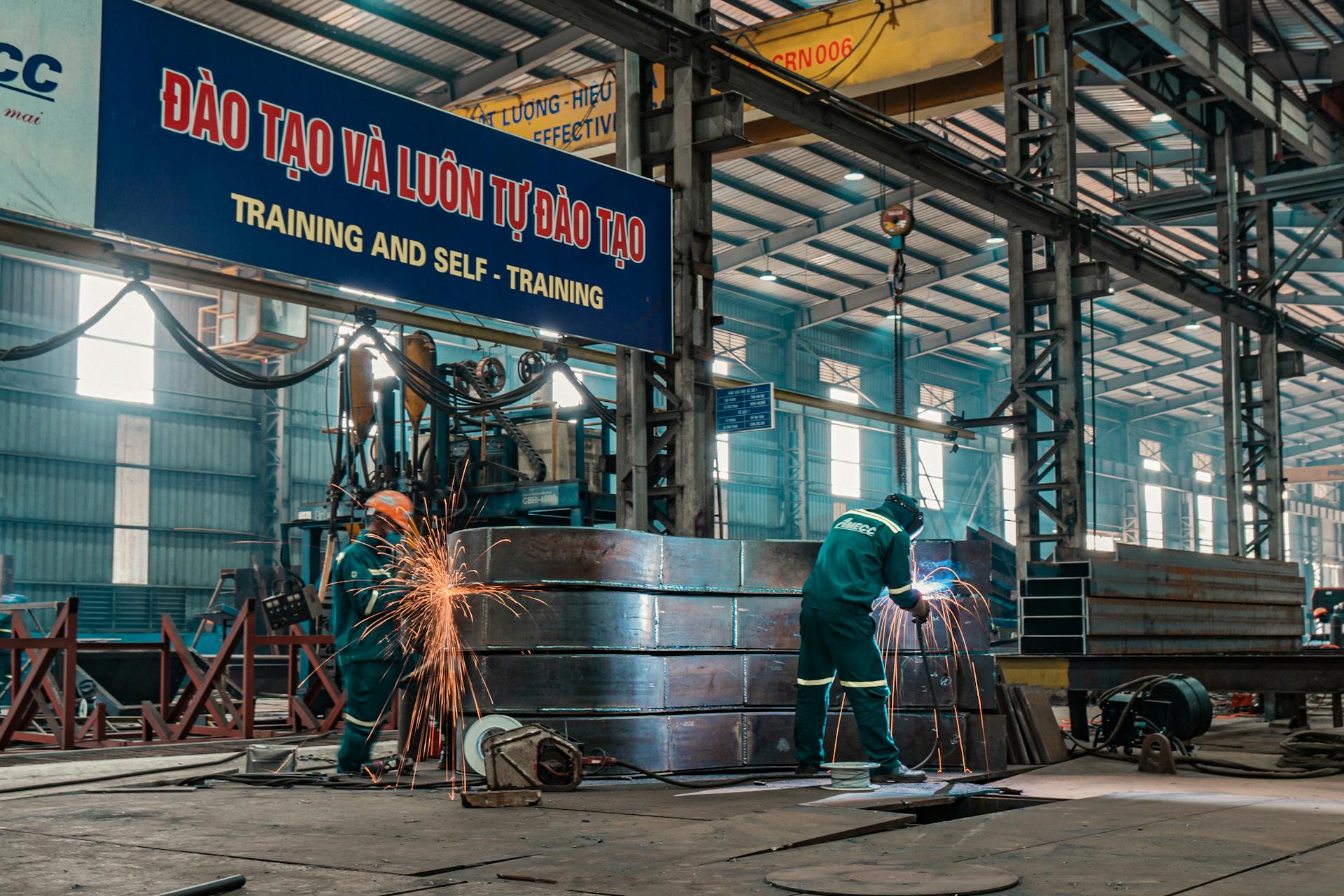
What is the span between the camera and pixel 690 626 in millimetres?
7434

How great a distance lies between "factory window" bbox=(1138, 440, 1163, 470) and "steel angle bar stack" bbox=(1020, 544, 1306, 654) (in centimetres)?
3309

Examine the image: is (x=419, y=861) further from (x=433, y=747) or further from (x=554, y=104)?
(x=554, y=104)

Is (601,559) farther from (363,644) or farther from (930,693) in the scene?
(930,693)

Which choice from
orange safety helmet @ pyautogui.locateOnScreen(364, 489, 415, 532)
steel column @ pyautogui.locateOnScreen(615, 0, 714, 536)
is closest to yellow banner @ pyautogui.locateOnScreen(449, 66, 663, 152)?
steel column @ pyautogui.locateOnScreen(615, 0, 714, 536)

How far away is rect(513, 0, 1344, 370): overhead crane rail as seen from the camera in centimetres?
886

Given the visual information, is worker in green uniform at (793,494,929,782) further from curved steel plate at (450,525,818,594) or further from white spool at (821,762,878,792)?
curved steel plate at (450,525,818,594)

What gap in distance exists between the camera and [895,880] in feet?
13.0

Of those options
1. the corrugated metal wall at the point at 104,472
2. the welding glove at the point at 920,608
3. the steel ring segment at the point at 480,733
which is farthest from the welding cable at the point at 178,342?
the corrugated metal wall at the point at 104,472

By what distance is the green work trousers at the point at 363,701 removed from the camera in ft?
24.0

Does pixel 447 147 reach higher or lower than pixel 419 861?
higher

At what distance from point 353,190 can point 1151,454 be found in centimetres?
4453

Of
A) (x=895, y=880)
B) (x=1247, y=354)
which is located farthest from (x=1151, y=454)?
(x=895, y=880)

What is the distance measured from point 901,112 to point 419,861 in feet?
41.4

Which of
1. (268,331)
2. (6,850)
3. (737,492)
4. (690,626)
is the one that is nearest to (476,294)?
(690,626)
